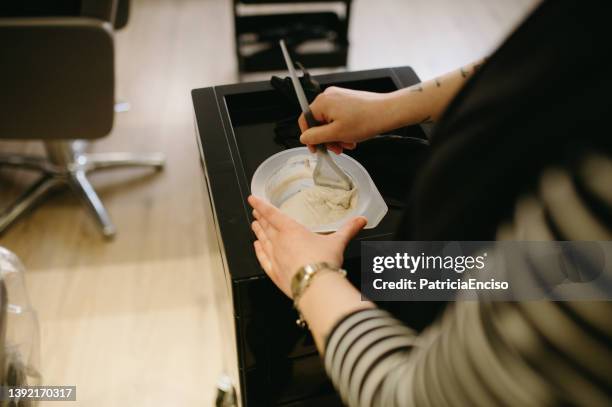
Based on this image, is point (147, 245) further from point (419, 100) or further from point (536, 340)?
point (536, 340)

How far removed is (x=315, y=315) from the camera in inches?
21.5

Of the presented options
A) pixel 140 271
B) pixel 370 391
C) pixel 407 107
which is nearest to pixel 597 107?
pixel 370 391

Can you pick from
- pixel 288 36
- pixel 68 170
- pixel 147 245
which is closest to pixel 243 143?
pixel 147 245

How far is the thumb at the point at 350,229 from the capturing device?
0.63 meters

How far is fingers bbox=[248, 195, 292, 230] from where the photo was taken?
0.63 metres

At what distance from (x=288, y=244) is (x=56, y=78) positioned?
0.98 metres

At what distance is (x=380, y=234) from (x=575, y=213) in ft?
1.29

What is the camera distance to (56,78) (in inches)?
50.3

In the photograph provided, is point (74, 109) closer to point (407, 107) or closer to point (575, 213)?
point (407, 107)

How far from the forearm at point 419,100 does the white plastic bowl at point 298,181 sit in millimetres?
93

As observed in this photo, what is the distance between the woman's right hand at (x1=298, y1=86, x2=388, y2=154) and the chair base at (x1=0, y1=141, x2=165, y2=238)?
3.66ft

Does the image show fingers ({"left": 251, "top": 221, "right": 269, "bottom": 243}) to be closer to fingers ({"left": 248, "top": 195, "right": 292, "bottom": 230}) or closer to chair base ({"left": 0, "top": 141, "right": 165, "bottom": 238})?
fingers ({"left": 248, "top": 195, "right": 292, "bottom": 230})

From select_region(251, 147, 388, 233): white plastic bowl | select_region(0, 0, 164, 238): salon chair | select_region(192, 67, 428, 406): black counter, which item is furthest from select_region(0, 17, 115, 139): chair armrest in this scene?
select_region(251, 147, 388, 233): white plastic bowl

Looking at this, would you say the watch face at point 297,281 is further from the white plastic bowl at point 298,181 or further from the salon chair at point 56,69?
the salon chair at point 56,69
